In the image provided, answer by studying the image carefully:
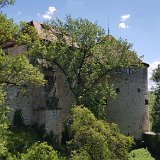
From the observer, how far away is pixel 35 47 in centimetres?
3256

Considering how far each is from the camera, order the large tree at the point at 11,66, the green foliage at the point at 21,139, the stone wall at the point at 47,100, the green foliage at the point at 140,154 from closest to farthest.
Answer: the large tree at the point at 11,66
the green foliage at the point at 21,139
the stone wall at the point at 47,100
the green foliage at the point at 140,154

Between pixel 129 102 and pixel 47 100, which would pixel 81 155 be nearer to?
pixel 47 100

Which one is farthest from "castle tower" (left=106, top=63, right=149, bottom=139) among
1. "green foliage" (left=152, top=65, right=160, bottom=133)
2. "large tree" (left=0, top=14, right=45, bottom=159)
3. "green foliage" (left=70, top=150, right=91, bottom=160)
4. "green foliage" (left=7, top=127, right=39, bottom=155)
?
"large tree" (left=0, top=14, right=45, bottom=159)

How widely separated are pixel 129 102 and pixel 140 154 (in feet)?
20.3

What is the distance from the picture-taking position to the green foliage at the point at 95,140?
22.3m

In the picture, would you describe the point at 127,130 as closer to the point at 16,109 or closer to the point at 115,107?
the point at 115,107

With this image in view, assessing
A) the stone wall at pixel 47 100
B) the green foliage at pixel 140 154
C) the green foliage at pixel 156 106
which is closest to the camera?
the stone wall at pixel 47 100

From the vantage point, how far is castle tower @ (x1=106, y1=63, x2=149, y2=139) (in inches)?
1603

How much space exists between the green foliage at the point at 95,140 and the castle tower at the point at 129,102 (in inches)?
630

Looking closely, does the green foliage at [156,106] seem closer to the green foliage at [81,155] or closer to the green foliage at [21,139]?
the green foliage at [21,139]

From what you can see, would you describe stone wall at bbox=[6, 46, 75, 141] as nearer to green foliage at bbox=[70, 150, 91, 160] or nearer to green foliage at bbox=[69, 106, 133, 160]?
green foliage at bbox=[69, 106, 133, 160]

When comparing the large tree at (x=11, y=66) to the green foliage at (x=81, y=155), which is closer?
the large tree at (x=11, y=66)

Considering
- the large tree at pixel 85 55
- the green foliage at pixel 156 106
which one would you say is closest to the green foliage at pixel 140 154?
the green foliage at pixel 156 106

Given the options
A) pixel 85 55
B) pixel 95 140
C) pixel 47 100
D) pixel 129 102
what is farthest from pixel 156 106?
pixel 95 140
